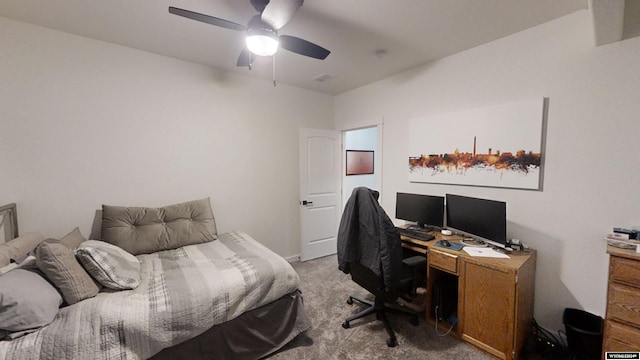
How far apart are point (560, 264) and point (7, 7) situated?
15.7 ft

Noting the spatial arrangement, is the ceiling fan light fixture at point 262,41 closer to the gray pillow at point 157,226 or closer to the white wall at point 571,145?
the gray pillow at point 157,226

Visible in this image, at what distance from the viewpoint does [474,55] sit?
246 centimetres

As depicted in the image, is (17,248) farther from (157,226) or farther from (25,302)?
(157,226)

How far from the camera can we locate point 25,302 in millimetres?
1295

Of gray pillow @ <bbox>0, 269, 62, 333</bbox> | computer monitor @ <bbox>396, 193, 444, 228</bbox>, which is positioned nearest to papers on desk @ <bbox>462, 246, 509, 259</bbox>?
computer monitor @ <bbox>396, 193, 444, 228</bbox>

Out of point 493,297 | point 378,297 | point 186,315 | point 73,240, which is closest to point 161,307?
point 186,315

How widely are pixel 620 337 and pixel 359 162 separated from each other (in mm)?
3723

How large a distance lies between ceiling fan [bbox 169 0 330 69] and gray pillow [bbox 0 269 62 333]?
68.7 inches

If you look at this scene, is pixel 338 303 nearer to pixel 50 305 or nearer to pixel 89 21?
pixel 50 305

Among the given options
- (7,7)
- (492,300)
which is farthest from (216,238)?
(492,300)

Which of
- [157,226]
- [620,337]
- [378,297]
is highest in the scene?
[157,226]

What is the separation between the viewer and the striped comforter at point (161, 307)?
1.31 m

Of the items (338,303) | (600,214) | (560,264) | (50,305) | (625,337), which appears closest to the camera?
(50,305)

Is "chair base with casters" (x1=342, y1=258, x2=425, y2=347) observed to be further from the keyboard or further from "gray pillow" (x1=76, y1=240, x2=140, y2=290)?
"gray pillow" (x1=76, y1=240, x2=140, y2=290)
